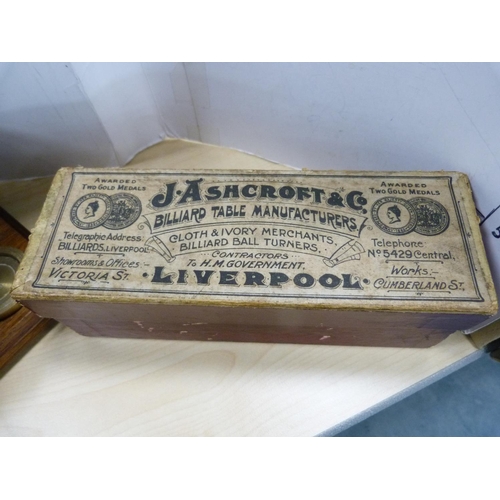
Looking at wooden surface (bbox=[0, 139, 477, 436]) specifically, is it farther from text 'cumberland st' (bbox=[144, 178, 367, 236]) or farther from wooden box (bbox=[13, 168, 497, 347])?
text 'cumberland st' (bbox=[144, 178, 367, 236])

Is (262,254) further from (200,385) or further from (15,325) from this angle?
(15,325)

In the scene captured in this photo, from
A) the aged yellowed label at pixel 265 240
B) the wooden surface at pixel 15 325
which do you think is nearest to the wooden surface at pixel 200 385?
the wooden surface at pixel 15 325

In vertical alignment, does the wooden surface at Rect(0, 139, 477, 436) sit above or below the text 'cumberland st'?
below

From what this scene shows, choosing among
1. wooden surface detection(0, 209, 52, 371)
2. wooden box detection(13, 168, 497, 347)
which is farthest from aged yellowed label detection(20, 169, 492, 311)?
wooden surface detection(0, 209, 52, 371)

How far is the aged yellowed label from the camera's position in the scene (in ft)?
1.59

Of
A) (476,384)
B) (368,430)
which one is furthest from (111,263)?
(476,384)

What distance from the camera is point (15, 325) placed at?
2.01 feet

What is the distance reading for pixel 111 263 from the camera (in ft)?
1.65

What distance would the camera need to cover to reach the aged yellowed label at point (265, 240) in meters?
0.48

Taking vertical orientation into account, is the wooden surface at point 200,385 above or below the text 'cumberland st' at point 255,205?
below

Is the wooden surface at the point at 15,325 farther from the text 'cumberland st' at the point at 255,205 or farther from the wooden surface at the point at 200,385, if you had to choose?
the text 'cumberland st' at the point at 255,205

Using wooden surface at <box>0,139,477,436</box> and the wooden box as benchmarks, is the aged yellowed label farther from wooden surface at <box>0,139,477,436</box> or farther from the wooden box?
wooden surface at <box>0,139,477,436</box>

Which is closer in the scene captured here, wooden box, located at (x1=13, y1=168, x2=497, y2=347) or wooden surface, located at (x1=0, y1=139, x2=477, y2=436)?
wooden box, located at (x1=13, y1=168, x2=497, y2=347)

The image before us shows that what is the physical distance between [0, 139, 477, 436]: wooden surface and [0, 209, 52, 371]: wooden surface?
0.02 meters
